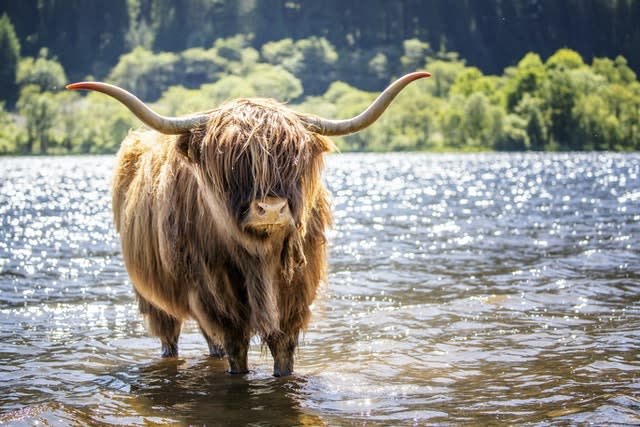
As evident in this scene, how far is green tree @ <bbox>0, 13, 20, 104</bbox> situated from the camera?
15950cm

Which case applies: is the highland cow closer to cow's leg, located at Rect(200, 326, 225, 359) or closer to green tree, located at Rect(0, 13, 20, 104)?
cow's leg, located at Rect(200, 326, 225, 359)

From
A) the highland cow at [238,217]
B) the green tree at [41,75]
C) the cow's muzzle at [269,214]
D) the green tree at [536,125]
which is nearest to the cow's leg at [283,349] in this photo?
the highland cow at [238,217]

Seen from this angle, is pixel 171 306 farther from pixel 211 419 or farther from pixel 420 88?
pixel 420 88

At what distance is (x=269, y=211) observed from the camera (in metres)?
4.69

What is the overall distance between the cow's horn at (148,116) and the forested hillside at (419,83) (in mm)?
88469

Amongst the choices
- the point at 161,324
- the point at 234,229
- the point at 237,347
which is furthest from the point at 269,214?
the point at 161,324

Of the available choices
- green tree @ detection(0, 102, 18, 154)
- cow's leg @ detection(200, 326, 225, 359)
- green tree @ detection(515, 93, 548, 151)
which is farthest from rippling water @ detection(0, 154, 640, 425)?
green tree @ detection(0, 102, 18, 154)

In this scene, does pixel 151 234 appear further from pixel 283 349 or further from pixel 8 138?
pixel 8 138

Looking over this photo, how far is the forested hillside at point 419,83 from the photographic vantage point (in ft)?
318

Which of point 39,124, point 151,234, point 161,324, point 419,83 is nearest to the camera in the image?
point 151,234

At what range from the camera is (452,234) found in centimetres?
1716

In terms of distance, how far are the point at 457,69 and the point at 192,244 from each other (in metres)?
149

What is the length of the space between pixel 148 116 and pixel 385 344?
328 centimetres

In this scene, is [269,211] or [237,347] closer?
[269,211]
